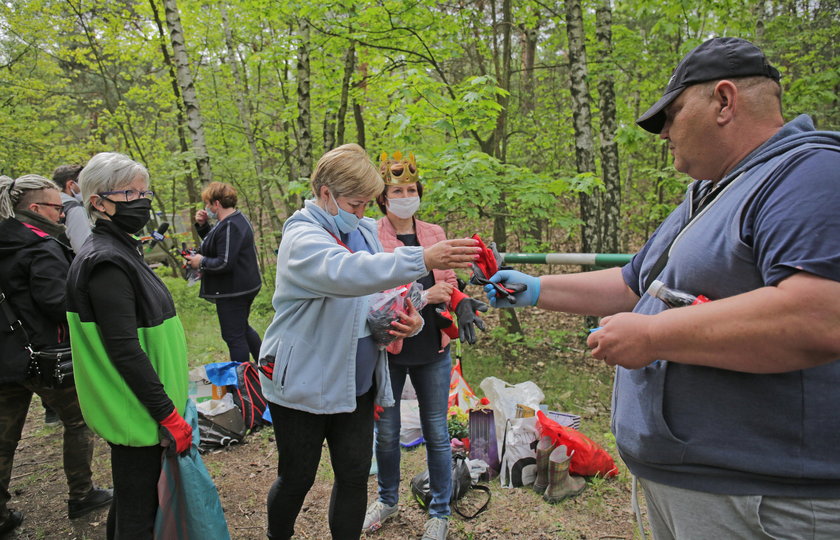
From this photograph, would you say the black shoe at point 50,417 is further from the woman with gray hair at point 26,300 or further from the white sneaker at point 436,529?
the white sneaker at point 436,529

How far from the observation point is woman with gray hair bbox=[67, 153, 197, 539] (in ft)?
7.09

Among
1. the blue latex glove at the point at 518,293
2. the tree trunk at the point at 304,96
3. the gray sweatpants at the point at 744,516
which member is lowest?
the gray sweatpants at the point at 744,516

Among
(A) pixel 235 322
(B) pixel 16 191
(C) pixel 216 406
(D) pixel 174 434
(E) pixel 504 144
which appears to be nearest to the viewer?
(D) pixel 174 434

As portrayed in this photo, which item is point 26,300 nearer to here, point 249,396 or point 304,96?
point 249,396

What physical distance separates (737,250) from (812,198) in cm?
20

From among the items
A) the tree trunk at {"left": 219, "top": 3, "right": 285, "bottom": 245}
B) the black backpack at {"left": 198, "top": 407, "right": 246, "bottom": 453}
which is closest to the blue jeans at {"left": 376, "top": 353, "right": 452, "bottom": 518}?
the black backpack at {"left": 198, "top": 407, "right": 246, "bottom": 453}

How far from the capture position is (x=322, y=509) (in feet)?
11.0

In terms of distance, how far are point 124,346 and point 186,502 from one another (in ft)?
2.78

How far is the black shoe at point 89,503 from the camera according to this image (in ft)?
10.9

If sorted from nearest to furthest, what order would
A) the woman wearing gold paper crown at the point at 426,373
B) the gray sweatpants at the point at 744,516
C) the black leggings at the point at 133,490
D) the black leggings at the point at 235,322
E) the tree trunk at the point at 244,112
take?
the gray sweatpants at the point at 744,516, the black leggings at the point at 133,490, the woman wearing gold paper crown at the point at 426,373, the black leggings at the point at 235,322, the tree trunk at the point at 244,112

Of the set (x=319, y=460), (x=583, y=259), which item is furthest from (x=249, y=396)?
(x=583, y=259)

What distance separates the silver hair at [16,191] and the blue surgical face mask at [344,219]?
2123 mm

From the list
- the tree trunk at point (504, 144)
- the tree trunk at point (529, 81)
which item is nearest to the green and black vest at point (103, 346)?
the tree trunk at point (504, 144)

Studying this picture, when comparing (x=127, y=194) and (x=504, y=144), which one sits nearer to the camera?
(x=127, y=194)
